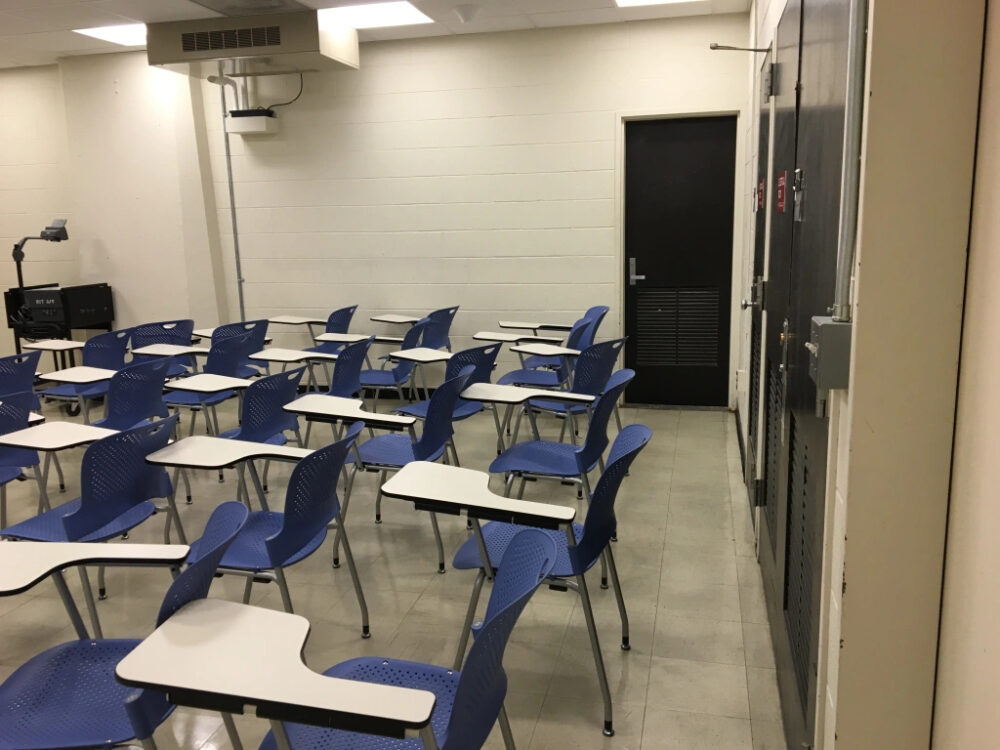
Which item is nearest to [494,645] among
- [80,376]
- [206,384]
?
[206,384]

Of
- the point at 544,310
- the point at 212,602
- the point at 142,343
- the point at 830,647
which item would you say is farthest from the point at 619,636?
the point at 142,343

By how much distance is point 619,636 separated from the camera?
9.07 ft

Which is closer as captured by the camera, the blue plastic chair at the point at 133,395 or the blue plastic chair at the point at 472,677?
the blue plastic chair at the point at 472,677

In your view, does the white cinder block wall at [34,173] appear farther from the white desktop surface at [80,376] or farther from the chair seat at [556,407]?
the chair seat at [556,407]

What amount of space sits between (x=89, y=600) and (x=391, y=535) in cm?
154

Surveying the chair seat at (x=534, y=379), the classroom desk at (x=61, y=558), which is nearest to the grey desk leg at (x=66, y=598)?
the classroom desk at (x=61, y=558)

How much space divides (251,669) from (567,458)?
2153 mm

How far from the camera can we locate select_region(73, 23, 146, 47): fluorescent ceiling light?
5699 mm

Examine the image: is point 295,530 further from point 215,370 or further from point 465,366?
point 215,370

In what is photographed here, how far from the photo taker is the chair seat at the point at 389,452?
3.47m

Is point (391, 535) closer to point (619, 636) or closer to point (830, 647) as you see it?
point (619, 636)

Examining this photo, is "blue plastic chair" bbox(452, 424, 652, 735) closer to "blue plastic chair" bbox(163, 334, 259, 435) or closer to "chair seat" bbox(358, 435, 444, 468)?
"chair seat" bbox(358, 435, 444, 468)

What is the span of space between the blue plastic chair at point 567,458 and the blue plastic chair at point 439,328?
236 cm

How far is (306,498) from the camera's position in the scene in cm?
248
